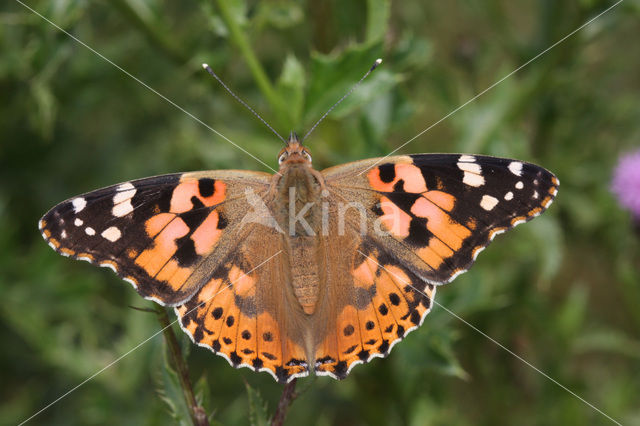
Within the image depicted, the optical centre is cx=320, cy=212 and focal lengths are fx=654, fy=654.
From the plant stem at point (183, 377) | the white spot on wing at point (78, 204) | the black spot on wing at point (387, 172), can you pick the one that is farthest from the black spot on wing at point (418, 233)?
the white spot on wing at point (78, 204)

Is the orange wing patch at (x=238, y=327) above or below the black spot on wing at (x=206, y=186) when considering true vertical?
below

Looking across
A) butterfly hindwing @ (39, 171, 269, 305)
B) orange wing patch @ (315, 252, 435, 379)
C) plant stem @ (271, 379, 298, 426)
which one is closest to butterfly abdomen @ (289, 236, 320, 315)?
orange wing patch @ (315, 252, 435, 379)

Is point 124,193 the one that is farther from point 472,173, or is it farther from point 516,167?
point 516,167

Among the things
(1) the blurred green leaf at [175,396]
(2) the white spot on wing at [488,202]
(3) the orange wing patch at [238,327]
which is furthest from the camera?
(2) the white spot on wing at [488,202]

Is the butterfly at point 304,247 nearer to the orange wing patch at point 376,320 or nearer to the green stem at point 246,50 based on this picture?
the orange wing patch at point 376,320

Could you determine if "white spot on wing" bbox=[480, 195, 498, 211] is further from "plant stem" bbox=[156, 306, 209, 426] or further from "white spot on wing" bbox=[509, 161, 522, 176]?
"plant stem" bbox=[156, 306, 209, 426]

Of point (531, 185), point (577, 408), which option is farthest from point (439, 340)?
point (577, 408)

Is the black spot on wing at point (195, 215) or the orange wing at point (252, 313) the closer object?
the orange wing at point (252, 313)
